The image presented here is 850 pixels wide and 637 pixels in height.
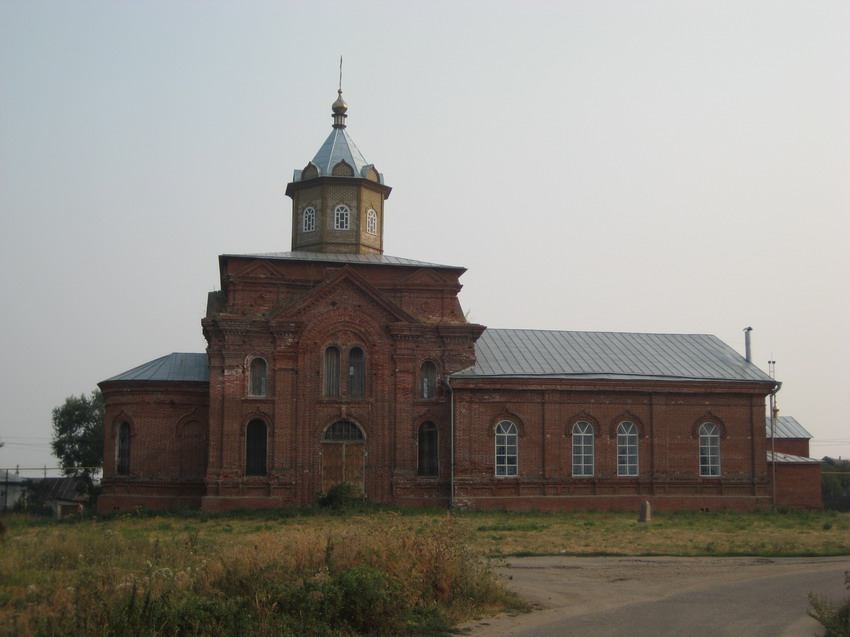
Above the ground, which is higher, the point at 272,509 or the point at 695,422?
the point at 695,422

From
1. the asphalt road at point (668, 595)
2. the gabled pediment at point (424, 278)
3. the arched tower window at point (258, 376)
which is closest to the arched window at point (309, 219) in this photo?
the gabled pediment at point (424, 278)

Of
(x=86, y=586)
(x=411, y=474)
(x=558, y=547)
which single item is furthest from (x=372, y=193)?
(x=86, y=586)

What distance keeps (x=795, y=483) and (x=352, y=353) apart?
58.6ft

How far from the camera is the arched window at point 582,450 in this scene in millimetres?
35844

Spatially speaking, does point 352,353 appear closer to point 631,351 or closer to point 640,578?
point 631,351

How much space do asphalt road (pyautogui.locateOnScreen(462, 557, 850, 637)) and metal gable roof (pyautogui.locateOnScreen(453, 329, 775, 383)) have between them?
1546 cm

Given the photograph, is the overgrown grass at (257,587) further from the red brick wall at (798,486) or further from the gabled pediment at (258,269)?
the red brick wall at (798,486)

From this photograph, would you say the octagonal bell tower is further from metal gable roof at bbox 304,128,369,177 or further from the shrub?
the shrub

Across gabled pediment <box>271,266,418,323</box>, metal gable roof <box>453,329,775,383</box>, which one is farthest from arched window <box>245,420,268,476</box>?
metal gable roof <box>453,329,775,383</box>

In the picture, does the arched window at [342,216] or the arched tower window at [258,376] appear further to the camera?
the arched window at [342,216]

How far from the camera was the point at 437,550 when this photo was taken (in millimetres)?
14273

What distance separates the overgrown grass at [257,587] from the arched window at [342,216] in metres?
22.6

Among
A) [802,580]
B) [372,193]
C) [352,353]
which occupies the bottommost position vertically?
[802,580]

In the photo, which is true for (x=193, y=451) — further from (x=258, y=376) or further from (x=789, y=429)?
(x=789, y=429)
